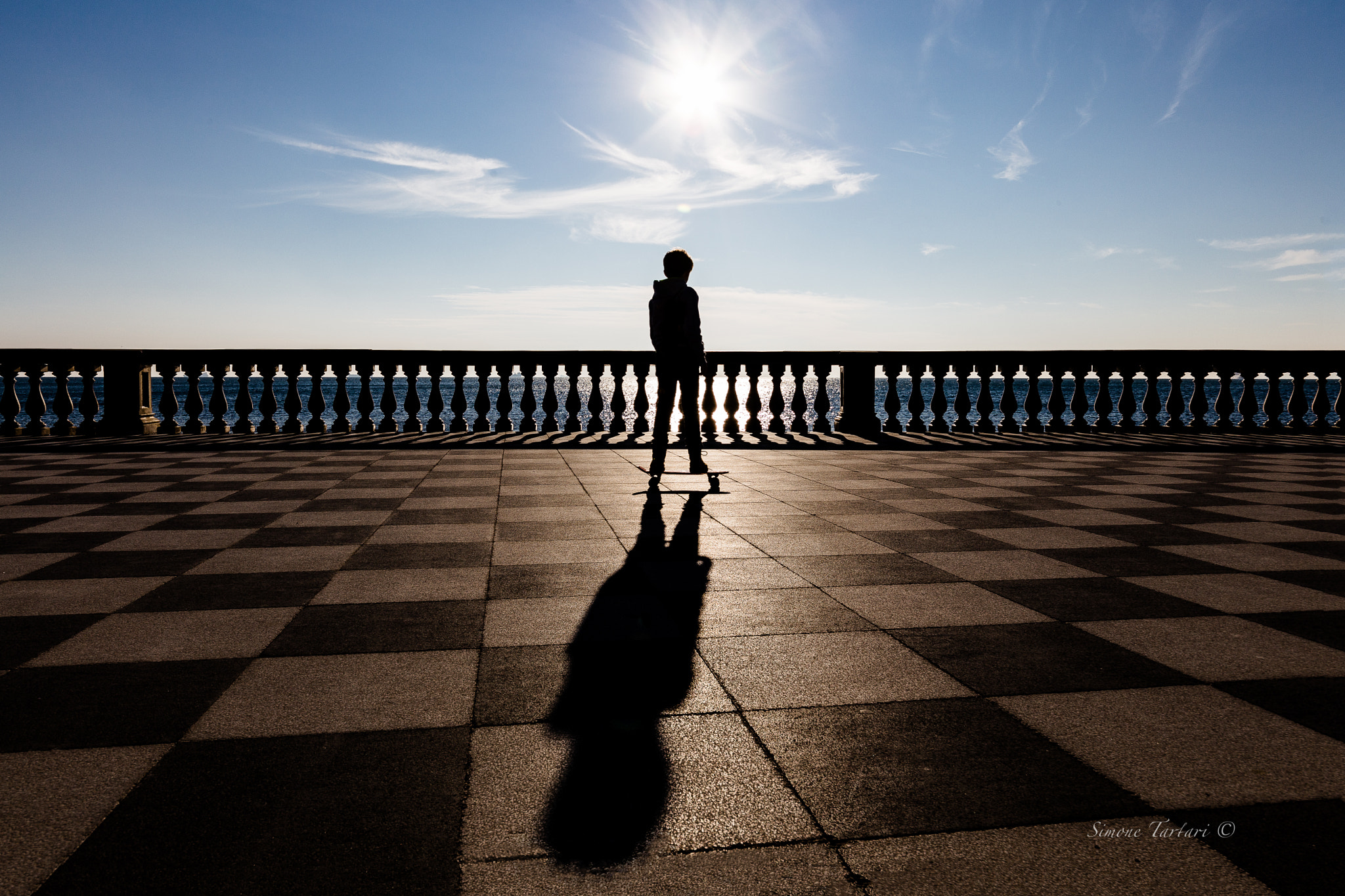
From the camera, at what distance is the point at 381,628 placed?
10.2 feet

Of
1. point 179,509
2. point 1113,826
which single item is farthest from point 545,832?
point 179,509

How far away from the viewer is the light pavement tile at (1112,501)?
6.02 meters

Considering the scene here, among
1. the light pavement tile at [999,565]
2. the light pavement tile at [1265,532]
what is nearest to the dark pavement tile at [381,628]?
the light pavement tile at [999,565]

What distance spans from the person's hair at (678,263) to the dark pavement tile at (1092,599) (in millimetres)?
4748

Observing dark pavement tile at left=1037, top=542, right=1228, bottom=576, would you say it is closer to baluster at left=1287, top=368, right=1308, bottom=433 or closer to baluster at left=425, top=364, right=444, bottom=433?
baluster at left=425, top=364, right=444, bottom=433

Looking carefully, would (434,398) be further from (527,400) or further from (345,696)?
(345,696)

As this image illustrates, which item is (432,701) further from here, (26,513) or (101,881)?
(26,513)

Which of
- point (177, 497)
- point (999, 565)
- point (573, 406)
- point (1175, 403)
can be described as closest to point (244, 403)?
point (573, 406)

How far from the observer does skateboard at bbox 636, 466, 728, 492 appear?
23.7ft

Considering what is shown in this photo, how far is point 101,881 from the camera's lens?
1.53 meters

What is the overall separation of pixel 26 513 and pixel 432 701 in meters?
4.95

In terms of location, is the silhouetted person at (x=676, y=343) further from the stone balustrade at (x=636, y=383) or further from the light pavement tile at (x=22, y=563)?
the light pavement tile at (x=22, y=563)

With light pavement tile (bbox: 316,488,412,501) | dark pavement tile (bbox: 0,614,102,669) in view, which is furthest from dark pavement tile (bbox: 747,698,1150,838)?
light pavement tile (bbox: 316,488,412,501)

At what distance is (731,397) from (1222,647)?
9.06 metres
